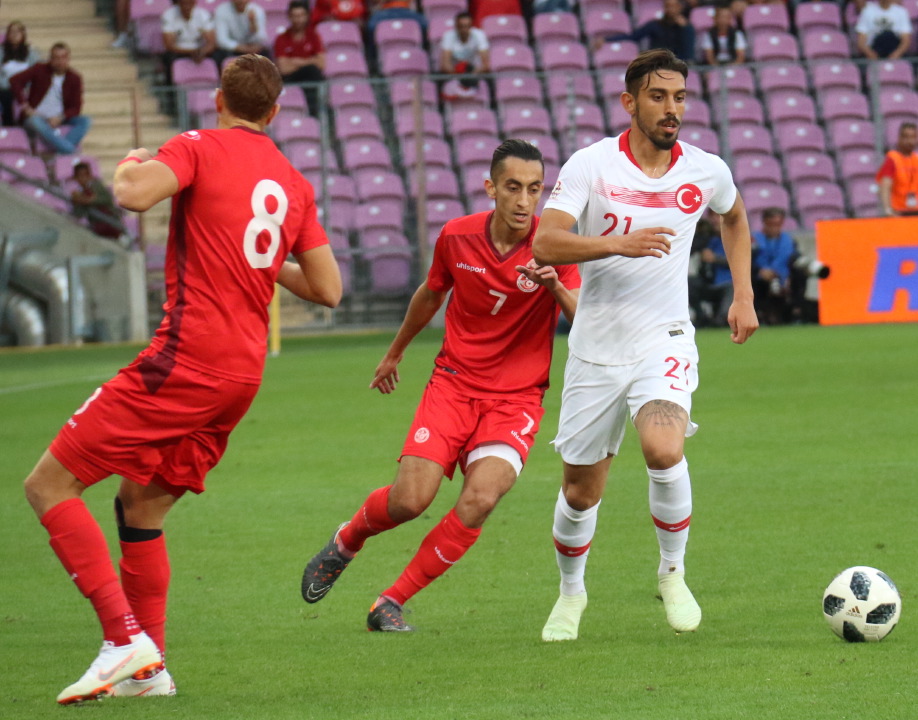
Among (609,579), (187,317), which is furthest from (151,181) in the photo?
(609,579)

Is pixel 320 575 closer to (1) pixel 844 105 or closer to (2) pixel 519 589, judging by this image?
(2) pixel 519 589

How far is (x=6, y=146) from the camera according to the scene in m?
20.5

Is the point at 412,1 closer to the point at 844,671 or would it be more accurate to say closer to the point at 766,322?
the point at 766,322

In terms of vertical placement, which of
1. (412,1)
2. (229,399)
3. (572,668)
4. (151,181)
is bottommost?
(572,668)

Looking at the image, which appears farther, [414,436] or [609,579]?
[609,579]

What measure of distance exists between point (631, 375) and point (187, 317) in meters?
1.71

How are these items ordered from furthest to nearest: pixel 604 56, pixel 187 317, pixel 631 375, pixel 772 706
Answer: pixel 604 56 < pixel 631 375 < pixel 187 317 < pixel 772 706

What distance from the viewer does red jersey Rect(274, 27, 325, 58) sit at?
21.2m

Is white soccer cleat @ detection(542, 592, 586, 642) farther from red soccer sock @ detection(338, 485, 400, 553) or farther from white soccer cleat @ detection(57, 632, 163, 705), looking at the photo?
white soccer cleat @ detection(57, 632, 163, 705)

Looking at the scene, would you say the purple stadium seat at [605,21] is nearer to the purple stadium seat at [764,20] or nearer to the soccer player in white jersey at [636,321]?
the purple stadium seat at [764,20]

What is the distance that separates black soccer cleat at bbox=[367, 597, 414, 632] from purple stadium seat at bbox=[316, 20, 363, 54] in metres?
17.9

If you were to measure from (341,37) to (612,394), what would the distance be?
59.0 feet

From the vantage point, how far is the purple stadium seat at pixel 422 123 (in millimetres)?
21266

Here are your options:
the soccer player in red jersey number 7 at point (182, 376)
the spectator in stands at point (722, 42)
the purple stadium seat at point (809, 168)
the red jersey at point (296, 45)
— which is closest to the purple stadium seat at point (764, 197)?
the purple stadium seat at point (809, 168)
